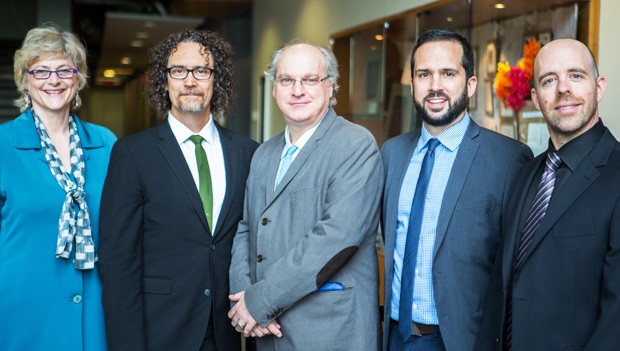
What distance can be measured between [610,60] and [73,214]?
2.75 metres

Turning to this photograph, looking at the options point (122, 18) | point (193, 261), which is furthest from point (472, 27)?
point (122, 18)

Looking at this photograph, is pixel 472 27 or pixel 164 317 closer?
pixel 164 317

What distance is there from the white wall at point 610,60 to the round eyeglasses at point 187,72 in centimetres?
211

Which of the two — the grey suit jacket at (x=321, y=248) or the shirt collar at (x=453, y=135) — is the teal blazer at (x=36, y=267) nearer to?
the grey suit jacket at (x=321, y=248)

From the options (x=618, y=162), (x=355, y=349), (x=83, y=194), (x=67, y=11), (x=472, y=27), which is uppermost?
(x=67, y=11)

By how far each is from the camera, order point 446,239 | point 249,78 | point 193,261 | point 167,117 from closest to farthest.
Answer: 1. point 446,239
2. point 193,261
3. point 167,117
4. point 249,78

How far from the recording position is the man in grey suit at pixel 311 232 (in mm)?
2545

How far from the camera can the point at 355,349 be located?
2609mm

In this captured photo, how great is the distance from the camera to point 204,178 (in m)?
2.89

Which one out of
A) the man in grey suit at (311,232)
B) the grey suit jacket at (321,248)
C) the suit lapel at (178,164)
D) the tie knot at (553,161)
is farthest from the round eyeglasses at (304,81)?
the tie knot at (553,161)

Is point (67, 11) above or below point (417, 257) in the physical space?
above

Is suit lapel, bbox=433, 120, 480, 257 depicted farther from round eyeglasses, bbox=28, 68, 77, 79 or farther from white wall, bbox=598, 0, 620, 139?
round eyeglasses, bbox=28, 68, 77, 79

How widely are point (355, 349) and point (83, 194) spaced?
122cm

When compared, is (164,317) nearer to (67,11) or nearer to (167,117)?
(167,117)
